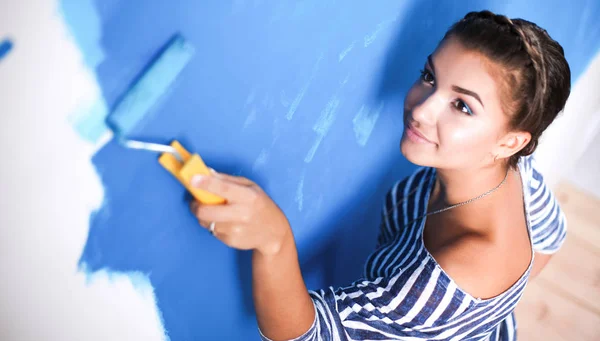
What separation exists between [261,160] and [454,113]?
1.11ft

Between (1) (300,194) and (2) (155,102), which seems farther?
(1) (300,194)

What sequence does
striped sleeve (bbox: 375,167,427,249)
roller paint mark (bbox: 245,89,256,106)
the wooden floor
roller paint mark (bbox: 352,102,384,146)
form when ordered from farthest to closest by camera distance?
1. the wooden floor
2. striped sleeve (bbox: 375,167,427,249)
3. roller paint mark (bbox: 352,102,384,146)
4. roller paint mark (bbox: 245,89,256,106)

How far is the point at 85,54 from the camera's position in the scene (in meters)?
0.41

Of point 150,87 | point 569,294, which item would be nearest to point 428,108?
point 150,87

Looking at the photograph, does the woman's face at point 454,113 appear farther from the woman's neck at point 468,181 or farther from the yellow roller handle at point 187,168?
the yellow roller handle at point 187,168

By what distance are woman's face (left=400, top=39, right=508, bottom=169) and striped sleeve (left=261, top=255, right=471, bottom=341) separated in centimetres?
20

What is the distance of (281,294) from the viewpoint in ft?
2.05

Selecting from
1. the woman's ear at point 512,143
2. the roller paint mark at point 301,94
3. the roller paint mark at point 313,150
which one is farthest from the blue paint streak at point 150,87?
the woman's ear at point 512,143

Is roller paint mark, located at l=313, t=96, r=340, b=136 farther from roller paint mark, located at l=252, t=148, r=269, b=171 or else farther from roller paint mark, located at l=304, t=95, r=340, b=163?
roller paint mark, located at l=252, t=148, r=269, b=171

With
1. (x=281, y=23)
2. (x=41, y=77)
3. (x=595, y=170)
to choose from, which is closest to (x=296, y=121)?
(x=281, y=23)

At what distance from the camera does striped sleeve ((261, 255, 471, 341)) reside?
729 millimetres

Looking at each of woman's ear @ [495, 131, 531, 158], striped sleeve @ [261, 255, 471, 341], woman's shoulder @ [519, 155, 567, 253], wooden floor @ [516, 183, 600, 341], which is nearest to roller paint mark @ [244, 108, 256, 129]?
striped sleeve @ [261, 255, 471, 341]

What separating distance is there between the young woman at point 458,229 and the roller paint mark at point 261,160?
4.2 inches

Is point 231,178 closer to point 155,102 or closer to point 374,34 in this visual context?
point 155,102
